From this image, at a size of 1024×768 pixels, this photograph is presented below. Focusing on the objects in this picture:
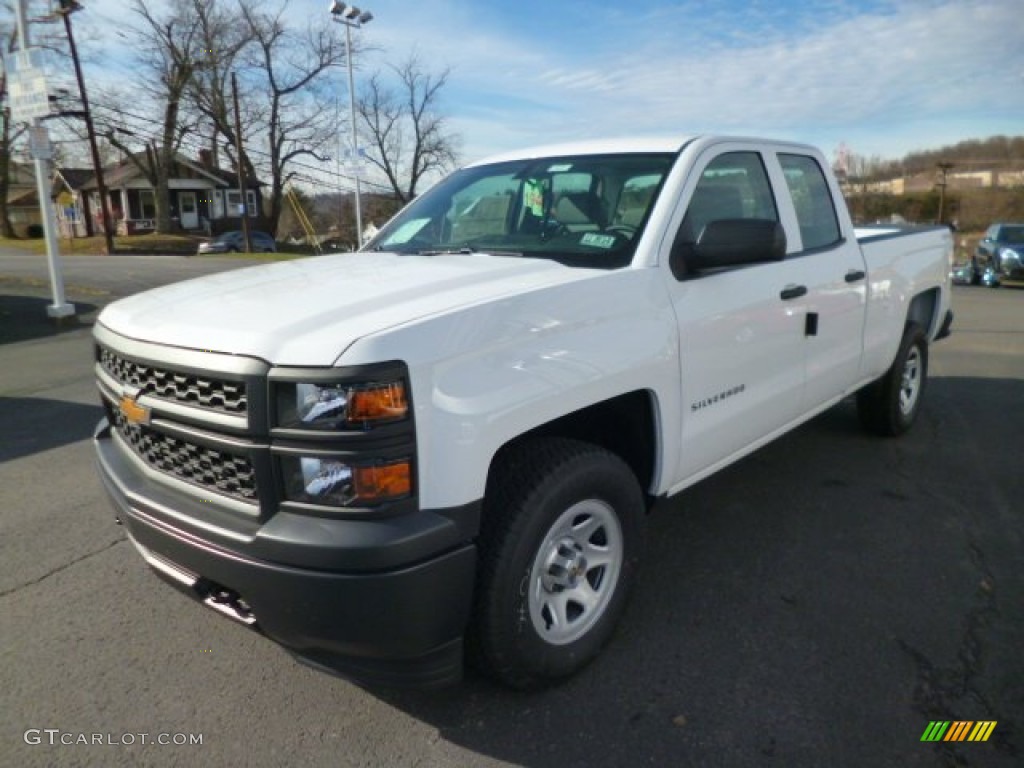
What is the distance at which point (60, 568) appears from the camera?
11.8 feet

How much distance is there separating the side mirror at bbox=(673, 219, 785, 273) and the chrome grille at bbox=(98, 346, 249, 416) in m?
1.76

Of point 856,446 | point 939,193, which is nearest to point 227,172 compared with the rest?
point 939,193

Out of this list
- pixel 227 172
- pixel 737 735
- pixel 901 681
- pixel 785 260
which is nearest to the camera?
pixel 737 735

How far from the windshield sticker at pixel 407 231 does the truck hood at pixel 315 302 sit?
0.53 m

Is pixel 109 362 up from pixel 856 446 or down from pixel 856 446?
up

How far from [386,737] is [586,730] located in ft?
2.12

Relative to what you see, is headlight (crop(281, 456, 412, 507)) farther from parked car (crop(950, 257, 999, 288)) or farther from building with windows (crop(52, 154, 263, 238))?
building with windows (crop(52, 154, 263, 238))

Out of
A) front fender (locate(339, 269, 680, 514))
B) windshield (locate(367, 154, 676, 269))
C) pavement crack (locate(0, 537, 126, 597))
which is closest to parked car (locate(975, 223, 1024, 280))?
windshield (locate(367, 154, 676, 269))

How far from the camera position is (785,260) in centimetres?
373

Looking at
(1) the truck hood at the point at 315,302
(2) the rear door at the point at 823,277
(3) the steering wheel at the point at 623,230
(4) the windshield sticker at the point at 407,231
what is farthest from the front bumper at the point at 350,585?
(2) the rear door at the point at 823,277

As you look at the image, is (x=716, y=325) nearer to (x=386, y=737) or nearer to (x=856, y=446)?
(x=386, y=737)

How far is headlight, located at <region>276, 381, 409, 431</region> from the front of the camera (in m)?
2.04

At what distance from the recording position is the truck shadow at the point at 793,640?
2.42 meters

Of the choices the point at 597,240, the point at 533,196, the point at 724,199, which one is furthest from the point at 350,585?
the point at 724,199
